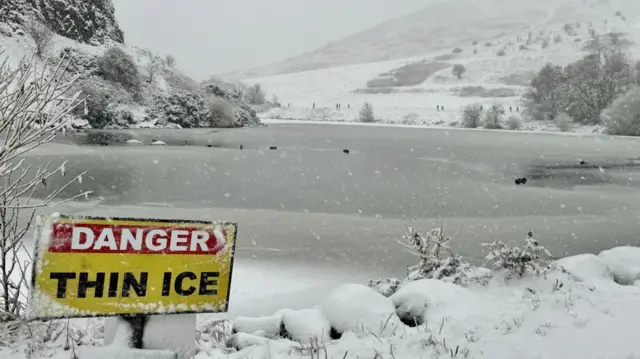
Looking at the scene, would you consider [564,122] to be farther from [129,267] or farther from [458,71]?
[129,267]

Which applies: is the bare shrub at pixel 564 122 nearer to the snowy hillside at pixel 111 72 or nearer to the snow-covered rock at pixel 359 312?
the snowy hillside at pixel 111 72

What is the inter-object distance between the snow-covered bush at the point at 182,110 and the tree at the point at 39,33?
384 inches

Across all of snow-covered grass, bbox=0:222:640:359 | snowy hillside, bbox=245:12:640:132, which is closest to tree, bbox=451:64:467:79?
snowy hillside, bbox=245:12:640:132

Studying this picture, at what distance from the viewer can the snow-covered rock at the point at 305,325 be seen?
16.1 feet

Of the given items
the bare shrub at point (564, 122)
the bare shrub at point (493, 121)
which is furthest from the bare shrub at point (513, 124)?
the bare shrub at point (564, 122)

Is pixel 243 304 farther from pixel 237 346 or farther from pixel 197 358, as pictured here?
pixel 197 358

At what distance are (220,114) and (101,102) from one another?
14.8m

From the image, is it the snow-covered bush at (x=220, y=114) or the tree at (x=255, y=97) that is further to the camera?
the tree at (x=255, y=97)

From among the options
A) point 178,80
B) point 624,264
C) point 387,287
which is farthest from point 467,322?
point 178,80

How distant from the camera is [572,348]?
385 centimetres

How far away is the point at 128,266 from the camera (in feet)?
10.1

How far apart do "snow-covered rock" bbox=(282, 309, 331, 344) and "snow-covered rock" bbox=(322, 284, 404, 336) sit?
96 millimetres

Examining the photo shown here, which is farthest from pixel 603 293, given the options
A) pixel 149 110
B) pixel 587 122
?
pixel 587 122

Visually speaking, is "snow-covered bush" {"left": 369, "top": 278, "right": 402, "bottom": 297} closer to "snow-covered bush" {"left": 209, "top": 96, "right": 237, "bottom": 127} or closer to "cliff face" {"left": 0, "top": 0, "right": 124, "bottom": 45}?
"cliff face" {"left": 0, "top": 0, "right": 124, "bottom": 45}
